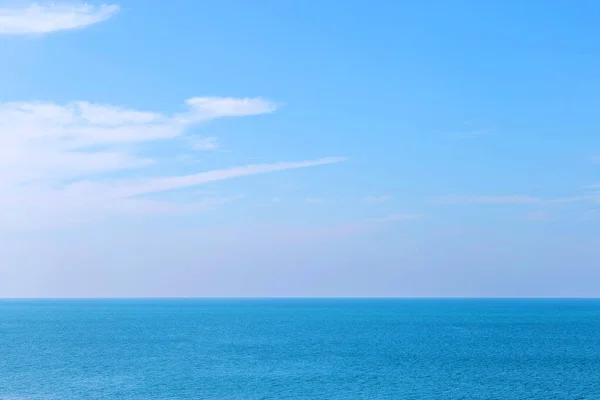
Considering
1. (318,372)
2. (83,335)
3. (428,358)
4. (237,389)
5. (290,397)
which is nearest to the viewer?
(290,397)

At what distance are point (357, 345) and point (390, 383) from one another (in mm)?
40711

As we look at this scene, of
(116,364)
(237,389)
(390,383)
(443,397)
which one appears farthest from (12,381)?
(443,397)

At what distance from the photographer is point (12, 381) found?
232ft

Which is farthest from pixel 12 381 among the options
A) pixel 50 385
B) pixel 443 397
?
pixel 443 397

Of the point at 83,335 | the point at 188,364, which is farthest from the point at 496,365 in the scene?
the point at 83,335

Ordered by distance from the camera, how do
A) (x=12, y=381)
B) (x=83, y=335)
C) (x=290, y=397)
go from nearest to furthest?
(x=290, y=397) → (x=12, y=381) → (x=83, y=335)

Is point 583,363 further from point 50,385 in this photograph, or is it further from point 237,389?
point 50,385

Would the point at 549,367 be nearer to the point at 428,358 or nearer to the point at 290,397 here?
the point at 428,358

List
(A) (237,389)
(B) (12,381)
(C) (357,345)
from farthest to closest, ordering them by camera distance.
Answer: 1. (C) (357,345)
2. (B) (12,381)
3. (A) (237,389)

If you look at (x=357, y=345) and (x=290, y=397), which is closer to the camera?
(x=290, y=397)

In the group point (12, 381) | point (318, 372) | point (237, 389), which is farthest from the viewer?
point (318, 372)

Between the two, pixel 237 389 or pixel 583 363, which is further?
pixel 583 363

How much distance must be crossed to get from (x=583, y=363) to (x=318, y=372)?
34.7 m

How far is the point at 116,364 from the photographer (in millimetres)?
84812
